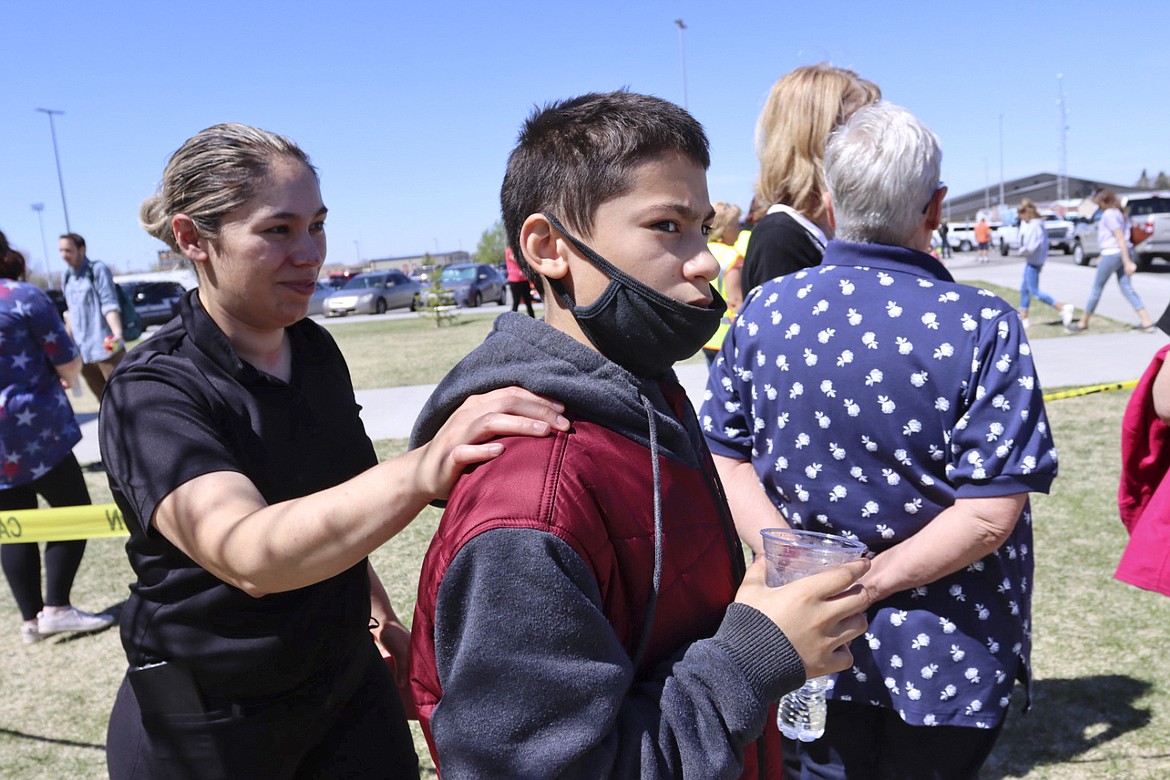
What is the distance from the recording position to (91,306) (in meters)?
8.66

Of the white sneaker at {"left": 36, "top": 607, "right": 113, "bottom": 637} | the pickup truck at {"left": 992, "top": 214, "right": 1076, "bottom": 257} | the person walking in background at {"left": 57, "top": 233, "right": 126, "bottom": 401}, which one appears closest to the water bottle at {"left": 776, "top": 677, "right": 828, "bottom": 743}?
the white sneaker at {"left": 36, "top": 607, "right": 113, "bottom": 637}

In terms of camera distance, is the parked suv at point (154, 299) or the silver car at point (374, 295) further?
the silver car at point (374, 295)

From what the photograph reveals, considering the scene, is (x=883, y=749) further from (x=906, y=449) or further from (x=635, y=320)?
(x=635, y=320)

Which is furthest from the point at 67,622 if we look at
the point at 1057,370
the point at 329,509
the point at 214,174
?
the point at 1057,370

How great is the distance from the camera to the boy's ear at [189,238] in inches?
79.9

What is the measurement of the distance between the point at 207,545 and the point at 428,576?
0.55 meters

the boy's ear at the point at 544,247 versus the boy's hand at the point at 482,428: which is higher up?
the boy's ear at the point at 544,247

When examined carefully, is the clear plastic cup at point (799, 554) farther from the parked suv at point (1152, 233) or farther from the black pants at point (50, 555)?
the parked suv at point (1152, 233)

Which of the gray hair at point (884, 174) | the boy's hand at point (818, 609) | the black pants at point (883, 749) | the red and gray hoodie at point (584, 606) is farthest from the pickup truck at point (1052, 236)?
the red and gray hoodie at point (584, 606)

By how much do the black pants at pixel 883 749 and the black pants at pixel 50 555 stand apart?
13.3ft

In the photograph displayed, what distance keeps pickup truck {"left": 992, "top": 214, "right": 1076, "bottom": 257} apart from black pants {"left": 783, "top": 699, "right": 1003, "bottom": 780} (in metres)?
35.2

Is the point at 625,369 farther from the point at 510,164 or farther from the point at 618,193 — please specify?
the point at 510,164

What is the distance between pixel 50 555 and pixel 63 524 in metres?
1.23

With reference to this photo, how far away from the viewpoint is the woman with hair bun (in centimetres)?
180
